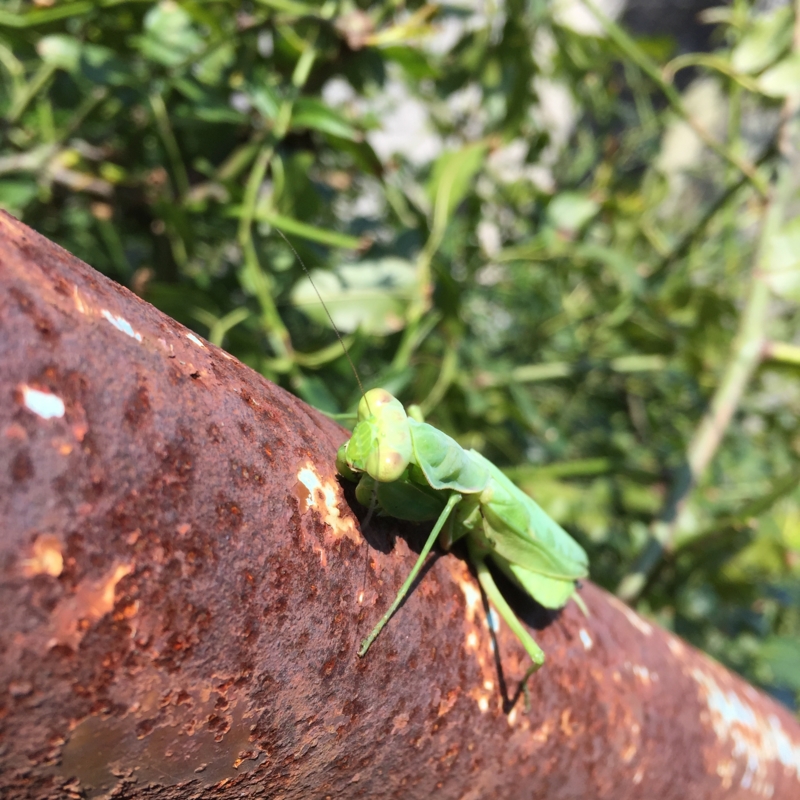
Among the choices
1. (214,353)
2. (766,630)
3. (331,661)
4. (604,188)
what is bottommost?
(766,630)

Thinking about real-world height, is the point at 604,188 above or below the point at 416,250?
above

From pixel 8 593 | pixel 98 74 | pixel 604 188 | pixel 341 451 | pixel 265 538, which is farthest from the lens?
pixel 604 188

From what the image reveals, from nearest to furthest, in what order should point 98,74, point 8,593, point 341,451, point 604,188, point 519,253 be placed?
point 8,593
point 341,451
point 98,74
point 519,253
point 604,188

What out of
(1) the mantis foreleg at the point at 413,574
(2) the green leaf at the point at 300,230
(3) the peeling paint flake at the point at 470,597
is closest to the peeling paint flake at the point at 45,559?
(1) the mantis foreleg at the point at 413,574

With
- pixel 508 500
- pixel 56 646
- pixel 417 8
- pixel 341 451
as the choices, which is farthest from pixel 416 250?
pixel 56 646

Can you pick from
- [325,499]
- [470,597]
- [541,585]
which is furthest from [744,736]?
[325,499]

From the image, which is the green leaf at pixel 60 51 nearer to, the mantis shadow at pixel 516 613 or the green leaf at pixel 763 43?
the mantis shadow at pixel 516 613

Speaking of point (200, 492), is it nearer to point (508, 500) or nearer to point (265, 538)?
point (265, 538)
